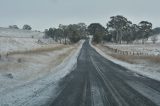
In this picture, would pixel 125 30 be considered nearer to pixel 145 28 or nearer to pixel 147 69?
pixel 145 28

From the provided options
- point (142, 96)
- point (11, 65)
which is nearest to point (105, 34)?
point (11, 65)

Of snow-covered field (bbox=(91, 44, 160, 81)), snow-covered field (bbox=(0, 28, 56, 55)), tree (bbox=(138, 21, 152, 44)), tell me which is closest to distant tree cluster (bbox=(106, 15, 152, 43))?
tree (bbox=(138, 21, 152, 44))

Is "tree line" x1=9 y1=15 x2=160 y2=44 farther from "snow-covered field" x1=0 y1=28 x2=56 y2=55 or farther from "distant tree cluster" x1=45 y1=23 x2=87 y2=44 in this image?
"snow-covered field" x1=0 y1=28 x2=56 y2=55

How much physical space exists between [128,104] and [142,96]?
248cm

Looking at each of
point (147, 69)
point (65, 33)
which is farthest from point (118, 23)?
point (147, 69)

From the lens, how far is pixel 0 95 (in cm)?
1460

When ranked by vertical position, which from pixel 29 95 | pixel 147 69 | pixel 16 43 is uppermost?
pixel 29 95

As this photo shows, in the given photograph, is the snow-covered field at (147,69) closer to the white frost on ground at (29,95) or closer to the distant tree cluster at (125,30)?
the white frost on ground at (29,95)

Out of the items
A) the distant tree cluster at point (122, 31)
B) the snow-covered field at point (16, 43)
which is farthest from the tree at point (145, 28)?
the snow-covered field at point (16, 43)

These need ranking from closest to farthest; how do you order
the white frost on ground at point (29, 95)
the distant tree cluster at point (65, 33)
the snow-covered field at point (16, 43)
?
1. the white frost on ground at point (29, 95)
2. the snow-covered field at point (16, 43)
3. the distant tree cluster at point (65, 33)

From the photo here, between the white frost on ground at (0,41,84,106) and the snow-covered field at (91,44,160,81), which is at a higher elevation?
the white frost on ground at (0,41,84,106)

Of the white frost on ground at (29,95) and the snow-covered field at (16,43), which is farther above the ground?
the white frost on ground at (29,95)

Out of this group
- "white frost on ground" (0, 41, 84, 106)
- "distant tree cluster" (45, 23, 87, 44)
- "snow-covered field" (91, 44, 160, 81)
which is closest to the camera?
"white frost on ground" (0, 41, 84, 106)

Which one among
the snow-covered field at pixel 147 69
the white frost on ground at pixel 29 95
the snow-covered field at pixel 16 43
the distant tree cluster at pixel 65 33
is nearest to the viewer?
the white frost on ground at pixel 29 95
